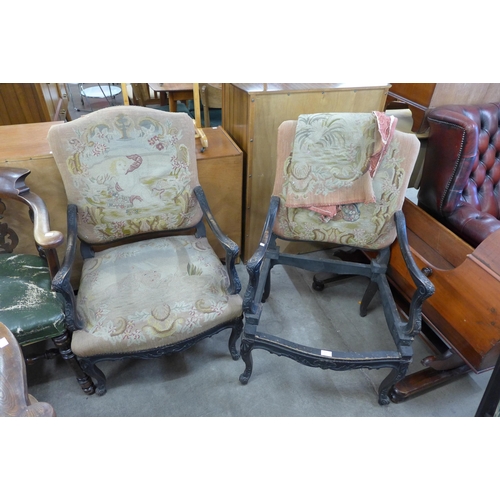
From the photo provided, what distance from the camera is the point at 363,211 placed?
1.36 metres

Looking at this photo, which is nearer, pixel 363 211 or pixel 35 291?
pixel 35 291

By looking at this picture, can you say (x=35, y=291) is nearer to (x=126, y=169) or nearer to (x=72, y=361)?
(x=72, y=361)

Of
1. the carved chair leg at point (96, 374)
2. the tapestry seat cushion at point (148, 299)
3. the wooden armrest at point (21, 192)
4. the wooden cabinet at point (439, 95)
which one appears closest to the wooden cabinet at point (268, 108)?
the wooden cabinet at point (439, 95)

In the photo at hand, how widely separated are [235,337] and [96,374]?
0.55 metres

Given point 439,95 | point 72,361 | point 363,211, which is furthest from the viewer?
point 439,95

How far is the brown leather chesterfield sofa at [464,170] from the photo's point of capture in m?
1.43

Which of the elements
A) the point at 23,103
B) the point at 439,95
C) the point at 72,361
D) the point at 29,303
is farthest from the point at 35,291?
the point at 439,95

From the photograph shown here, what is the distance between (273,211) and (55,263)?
828mm

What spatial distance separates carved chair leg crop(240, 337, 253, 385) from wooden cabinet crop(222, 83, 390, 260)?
31.1 inches

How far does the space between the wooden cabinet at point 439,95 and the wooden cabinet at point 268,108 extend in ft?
0.67

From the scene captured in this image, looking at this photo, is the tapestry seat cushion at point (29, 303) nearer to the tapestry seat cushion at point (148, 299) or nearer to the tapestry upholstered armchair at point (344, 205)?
the tapestry seat cushion at point (148, 299)

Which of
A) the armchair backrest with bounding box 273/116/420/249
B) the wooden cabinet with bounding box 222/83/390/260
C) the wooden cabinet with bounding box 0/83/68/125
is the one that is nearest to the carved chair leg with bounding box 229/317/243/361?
the armchair backrest with bounding box 273/116/420/249

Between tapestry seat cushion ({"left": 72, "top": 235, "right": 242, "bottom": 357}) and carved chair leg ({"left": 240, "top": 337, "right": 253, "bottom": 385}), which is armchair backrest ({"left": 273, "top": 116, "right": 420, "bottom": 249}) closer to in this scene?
tapestry seat cushion ({"left": 72, "top": 235, "right": 242, "bottom": 357})

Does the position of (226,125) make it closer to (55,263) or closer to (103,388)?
(55,263)
